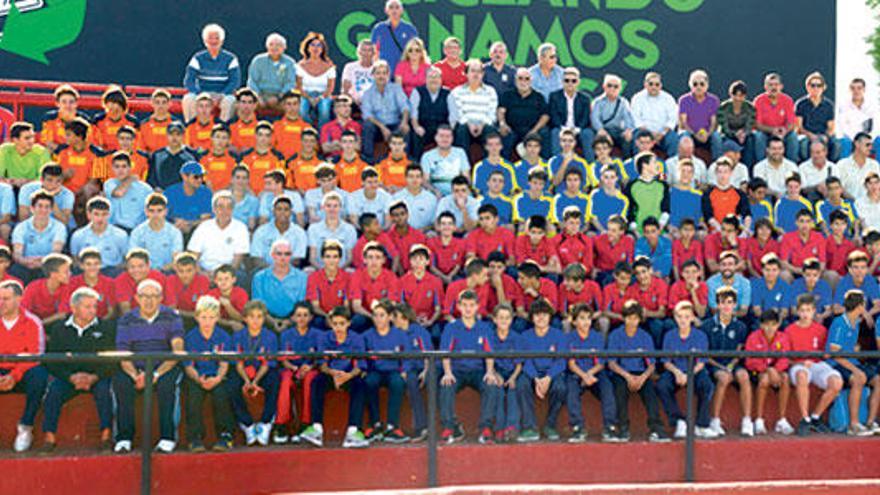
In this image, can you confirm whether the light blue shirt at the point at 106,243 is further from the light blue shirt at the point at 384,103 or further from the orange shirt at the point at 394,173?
the light blue shirt at the point at 384,103

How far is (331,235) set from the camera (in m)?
10.3

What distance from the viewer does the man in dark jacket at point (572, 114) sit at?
12.3 metres

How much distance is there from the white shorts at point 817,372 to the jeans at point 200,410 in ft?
14.6

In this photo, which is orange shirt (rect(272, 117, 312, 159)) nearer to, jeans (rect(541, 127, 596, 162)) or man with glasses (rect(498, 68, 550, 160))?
man with glasses (rect(498, 68, 550, 160))

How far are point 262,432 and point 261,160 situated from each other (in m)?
3.77

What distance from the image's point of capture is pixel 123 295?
349 inches

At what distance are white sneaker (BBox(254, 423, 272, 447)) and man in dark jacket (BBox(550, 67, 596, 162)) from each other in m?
5.20

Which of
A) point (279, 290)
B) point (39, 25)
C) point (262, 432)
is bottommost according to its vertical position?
point (262, 432)

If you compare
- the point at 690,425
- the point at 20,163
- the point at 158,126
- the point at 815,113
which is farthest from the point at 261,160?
the point at 815,113

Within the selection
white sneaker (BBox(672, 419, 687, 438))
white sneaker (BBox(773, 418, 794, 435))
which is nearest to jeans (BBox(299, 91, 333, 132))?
white sneaker (BBox(672, 419, 687, 438))

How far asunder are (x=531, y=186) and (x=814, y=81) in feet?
14.5

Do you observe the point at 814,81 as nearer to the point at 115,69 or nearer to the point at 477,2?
the point at 477,2

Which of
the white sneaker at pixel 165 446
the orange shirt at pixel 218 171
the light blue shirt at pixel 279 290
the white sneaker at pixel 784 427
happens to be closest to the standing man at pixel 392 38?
the orange shirt at pixel 218 171

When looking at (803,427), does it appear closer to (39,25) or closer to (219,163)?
(219,163)
